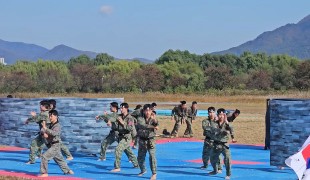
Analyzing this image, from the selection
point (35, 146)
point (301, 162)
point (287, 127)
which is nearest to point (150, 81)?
point (35, 146)

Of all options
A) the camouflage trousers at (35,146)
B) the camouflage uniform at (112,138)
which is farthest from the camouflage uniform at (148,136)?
the camouflage trousers at (35,146)

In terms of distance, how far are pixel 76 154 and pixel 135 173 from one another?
166 inches

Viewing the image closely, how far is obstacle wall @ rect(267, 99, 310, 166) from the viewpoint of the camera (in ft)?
50.4

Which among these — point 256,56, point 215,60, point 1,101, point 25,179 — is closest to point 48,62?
point 215,60

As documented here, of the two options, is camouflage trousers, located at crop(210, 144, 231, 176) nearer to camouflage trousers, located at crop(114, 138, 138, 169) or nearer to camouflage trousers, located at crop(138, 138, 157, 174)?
camouflage trousers, located at crop(138, 138, 157, 174)

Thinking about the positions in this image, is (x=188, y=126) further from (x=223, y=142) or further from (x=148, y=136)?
(x=148, y=136)

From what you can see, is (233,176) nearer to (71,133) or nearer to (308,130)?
(308,130)

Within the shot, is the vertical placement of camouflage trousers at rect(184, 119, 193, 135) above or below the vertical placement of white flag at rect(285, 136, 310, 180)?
below

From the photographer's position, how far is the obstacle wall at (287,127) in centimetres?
1536

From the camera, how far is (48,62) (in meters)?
110

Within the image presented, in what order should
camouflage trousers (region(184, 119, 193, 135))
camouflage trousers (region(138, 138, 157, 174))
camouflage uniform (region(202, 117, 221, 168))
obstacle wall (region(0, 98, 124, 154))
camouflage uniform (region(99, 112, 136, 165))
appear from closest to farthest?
camouflage trousers (region(138, 138, 157, 174)) → camouflage uniform (region(202, 117, 221, 168)) → camouflage uniform (region(99, 112, 136, 165)) → obstacle wall (region(0, 98, 124, 154)) → camouflage trousers (region(184, 119, 193, 135))

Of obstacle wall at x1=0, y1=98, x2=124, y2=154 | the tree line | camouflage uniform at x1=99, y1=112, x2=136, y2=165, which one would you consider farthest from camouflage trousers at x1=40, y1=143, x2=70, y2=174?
the tree line

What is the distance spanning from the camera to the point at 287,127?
51.4 feet

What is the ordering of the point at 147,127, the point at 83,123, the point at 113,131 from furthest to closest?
the point at 83,123
the point at 113,131
the point at 147,127
